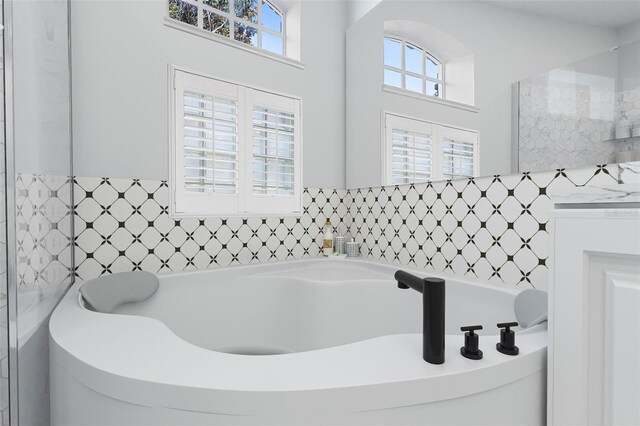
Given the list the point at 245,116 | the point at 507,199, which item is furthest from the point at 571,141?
the point at 245,116

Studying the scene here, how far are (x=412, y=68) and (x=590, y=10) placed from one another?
0.82 meters

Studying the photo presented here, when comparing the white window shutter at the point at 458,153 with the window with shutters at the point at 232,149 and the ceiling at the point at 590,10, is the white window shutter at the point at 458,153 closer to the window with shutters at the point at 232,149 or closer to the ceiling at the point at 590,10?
the ceiling at the point at 590,10

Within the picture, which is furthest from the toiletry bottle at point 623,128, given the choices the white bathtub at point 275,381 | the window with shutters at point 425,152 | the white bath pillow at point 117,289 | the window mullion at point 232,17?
the window mullion at point 232,17

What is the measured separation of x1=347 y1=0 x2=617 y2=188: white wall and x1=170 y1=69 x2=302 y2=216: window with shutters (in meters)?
0.50

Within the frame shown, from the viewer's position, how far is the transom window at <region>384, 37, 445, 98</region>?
161 centimetres

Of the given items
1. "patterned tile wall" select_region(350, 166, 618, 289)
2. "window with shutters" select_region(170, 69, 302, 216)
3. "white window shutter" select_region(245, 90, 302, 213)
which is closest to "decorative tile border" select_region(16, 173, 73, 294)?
"window with shutters" select_region(170, 69, 302, 216)

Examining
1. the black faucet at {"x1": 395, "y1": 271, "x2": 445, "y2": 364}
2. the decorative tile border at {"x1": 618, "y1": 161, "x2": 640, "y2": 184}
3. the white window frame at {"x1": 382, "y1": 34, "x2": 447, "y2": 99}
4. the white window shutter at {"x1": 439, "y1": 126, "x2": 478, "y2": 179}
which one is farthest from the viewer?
the white window frame at {"x1": 382, "y1": 34, "x2": 447, "y2": 99}

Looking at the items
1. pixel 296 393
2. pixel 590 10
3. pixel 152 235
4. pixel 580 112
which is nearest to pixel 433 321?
pixel 296 393

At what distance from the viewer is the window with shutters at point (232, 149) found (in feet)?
5.40

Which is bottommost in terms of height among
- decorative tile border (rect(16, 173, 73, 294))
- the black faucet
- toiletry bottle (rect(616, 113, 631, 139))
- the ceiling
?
the black faucet

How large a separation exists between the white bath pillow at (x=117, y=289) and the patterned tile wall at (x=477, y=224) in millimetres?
1299

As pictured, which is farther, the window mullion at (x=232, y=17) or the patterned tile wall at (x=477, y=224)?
the window mullion at (x=232, y=17)

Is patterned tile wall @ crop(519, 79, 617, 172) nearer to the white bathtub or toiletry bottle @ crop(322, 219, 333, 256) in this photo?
the white bathtub

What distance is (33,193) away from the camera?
2.78ft
